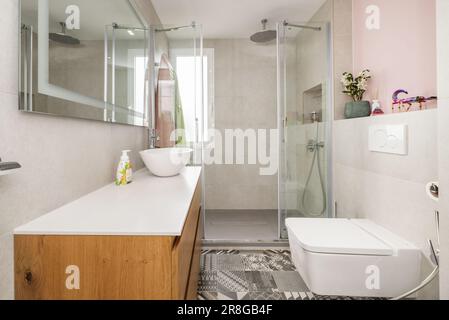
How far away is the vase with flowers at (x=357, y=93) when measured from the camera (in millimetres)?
2062

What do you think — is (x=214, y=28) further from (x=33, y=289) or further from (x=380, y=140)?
(x=33, y=289)

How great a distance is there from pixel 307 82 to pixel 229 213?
74.2 inches

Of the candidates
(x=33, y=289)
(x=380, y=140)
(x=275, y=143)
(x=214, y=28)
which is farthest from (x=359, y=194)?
(x=214, y=28)

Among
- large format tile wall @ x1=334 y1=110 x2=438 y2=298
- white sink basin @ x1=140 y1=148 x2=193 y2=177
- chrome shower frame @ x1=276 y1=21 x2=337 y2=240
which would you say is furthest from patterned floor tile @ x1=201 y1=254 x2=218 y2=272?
large format tile wall @ x1=334 y1=110 x2=438 y2=298

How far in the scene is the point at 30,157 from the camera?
32.1 inches

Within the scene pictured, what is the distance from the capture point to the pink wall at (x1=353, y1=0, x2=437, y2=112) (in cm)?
144

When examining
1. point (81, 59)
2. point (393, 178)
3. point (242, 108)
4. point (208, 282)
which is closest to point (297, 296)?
point (208, 282)

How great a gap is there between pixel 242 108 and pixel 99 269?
2.91 m

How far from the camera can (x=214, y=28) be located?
3033 millimetres

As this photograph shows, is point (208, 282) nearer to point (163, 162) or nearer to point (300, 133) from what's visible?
Answer: point (163, 162)

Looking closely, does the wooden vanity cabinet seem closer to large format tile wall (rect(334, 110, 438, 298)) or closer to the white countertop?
the white countertop

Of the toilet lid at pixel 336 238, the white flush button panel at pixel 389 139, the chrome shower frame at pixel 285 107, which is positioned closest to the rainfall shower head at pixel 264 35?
the chrome shower frame at pixel 285 107

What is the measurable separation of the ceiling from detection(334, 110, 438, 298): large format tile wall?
1352 millimetres

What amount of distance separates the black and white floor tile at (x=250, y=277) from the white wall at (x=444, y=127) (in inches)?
35.3
